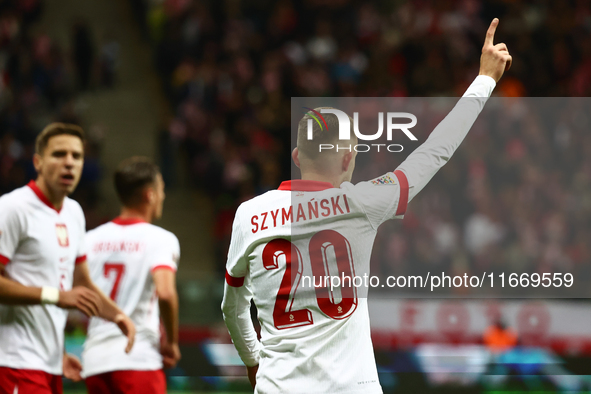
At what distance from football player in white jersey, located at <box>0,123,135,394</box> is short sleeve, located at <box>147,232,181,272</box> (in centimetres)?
43

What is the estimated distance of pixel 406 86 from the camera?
13766 millimetres

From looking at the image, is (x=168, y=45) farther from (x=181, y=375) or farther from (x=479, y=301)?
(x=479, y=301)

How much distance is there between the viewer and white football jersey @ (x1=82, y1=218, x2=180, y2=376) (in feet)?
15.1

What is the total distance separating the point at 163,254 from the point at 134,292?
33 centimetres

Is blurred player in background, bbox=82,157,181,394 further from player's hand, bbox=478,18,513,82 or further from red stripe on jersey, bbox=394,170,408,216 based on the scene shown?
player's hand, bbox=478,18,513,82

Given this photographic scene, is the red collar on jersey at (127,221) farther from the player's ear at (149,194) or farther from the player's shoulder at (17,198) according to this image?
the player's shoulder at (17,198)

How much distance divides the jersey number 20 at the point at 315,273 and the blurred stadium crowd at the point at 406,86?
21.1 ft

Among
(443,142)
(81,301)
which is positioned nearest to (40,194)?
(81,301)

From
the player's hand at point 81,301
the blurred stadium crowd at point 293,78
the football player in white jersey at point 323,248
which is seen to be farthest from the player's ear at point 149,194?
the blurred stadium crowd at point 293,78

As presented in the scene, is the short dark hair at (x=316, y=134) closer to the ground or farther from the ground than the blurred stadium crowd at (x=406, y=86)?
closer to the ground

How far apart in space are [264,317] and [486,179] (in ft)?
24.8

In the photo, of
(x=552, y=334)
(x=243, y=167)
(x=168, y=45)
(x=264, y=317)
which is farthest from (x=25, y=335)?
(x=168, y=45)

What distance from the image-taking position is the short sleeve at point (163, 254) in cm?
464

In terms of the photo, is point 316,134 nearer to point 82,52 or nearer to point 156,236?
point 156,236
